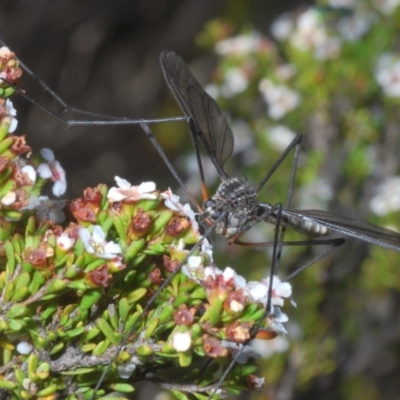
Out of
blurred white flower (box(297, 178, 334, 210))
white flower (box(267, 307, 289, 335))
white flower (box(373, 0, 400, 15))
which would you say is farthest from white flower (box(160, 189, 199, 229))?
white flower (box(373, 0, 400, 15))

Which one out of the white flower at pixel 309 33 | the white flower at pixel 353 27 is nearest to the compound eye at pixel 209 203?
the white flower at pixel 309 33

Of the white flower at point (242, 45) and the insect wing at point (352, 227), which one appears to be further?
the white flower at point (242, 45)

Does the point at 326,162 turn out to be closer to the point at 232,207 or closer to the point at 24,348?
the point at 232,207

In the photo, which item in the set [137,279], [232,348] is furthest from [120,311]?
[232,348]

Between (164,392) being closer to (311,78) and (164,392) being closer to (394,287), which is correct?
(394,287)

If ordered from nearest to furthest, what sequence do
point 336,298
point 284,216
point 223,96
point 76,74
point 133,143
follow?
point 284,216, point 336,298, point 223,96, point 76,74, point 133,143

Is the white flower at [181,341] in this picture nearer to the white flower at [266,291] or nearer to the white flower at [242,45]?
the white flower at [266,291]
